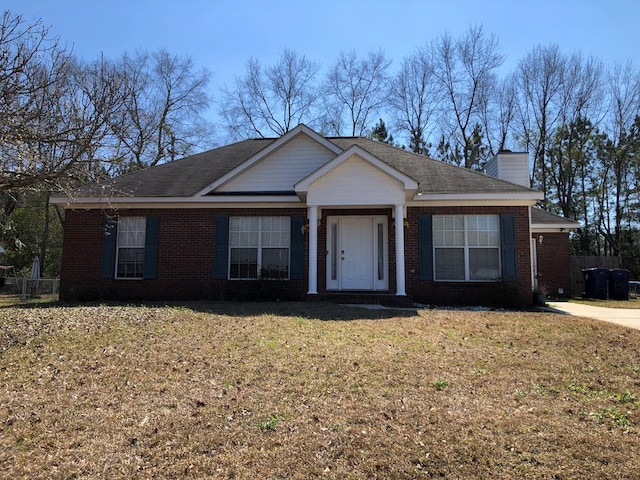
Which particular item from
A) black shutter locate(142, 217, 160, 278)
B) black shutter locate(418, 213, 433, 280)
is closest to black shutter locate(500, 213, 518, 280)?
black shutter locate(418, 213, 433, 280)

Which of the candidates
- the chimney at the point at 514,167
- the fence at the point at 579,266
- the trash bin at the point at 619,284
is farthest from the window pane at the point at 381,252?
the fence at the point at 579,266

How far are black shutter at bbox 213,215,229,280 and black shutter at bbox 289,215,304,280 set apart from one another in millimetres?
1827

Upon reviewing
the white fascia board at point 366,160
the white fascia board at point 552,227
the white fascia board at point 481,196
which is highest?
the white fascia board at point 366,160

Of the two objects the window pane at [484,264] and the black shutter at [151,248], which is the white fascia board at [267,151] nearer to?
the black shutter at [151,248]

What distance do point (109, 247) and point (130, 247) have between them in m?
0.56

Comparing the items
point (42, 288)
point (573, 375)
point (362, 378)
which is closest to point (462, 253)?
point (573, 375)

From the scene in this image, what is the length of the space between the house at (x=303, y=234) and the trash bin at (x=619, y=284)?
21.4 ft

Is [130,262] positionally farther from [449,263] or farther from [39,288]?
[449,263]

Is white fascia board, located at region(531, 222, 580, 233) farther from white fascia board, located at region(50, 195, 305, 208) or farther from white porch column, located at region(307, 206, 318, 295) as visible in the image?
white fascia board, located at region(50, 195, 305, 208)

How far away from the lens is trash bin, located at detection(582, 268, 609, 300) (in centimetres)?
1603

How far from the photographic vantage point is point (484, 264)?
11.9 m

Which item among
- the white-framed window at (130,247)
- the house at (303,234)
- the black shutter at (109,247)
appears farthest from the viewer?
the white-framed window at (130,247)

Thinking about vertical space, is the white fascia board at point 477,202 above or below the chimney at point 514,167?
below

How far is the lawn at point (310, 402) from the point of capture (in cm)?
298
